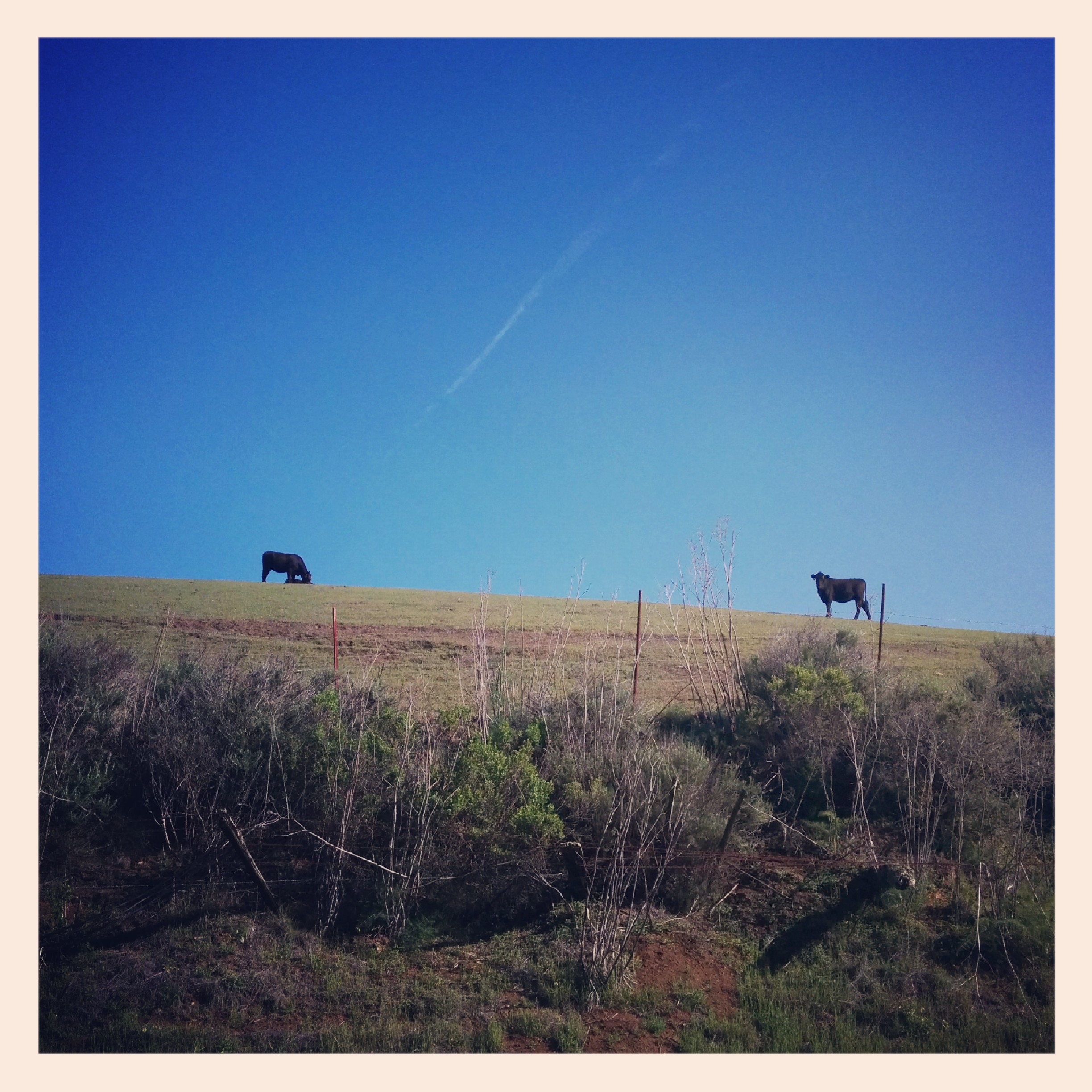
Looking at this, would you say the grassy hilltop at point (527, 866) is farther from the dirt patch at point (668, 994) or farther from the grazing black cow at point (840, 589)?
the grazing black cow at point (840, 589)

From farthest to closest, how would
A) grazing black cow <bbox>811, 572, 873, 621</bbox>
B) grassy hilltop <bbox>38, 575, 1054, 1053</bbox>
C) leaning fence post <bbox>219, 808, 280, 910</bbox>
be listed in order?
grazing black cow <bbox>811, 572, 873, 621</bbox>, leaning fence post <bbox>219, 808, 280, 910</bbox>, grassy hilltop <bbox>38, 575, 1054, 1053</bbox>

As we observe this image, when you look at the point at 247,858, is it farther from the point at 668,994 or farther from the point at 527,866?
the point at 668,994

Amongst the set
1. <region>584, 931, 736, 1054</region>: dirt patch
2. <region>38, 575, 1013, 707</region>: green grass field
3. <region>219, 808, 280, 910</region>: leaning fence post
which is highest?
<region>38, 575, 1013, 707</region>: green grass field

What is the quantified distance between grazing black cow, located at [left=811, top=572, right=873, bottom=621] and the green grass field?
2.59 metres

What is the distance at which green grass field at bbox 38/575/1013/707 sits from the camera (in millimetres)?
16703

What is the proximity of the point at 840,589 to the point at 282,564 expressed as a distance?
2880cm

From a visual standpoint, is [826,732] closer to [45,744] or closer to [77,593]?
[45,744]

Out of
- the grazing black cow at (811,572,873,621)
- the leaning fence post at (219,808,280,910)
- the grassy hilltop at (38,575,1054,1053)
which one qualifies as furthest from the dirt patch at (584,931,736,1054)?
the grazing black cow at (811,572,873,621)

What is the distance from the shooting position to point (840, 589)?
38.0 meters

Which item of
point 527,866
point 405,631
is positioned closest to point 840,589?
point 405,631

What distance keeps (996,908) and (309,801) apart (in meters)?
8.26

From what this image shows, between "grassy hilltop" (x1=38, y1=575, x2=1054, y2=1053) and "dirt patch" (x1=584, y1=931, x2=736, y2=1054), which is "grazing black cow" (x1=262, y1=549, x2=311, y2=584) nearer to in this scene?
"grassy hilltop" (x1=38, y1=575, x2=1054, y2=1053)

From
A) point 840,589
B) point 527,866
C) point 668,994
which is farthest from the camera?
point 840,589

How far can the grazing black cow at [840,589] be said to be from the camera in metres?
37.0
